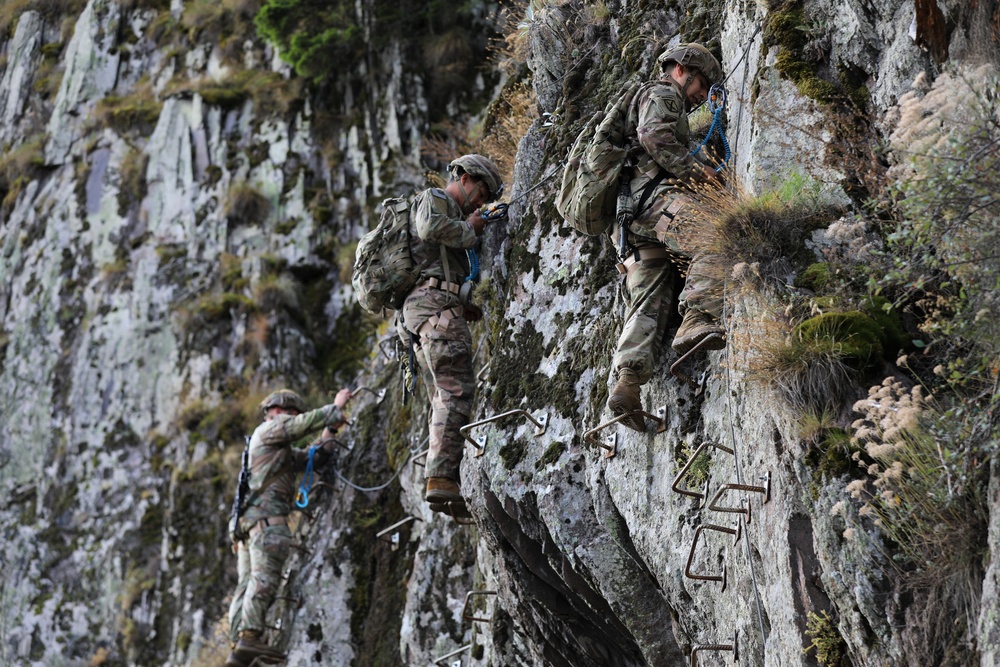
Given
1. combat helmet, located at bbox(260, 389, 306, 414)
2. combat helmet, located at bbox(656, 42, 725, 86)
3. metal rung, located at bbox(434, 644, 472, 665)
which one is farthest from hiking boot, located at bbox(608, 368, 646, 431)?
combat helmet, located at bbox(260, 389, 306, 414)

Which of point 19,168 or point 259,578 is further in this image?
point 19,168

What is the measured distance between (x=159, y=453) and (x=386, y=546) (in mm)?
7020

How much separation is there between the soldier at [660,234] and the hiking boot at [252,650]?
6608mm

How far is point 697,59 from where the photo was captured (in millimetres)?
7699

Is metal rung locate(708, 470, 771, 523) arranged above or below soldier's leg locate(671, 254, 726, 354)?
below

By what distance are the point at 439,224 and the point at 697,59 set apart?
258cm

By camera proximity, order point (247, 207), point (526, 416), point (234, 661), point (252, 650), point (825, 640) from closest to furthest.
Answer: point (825, 640) → point (526, 416) → point (252, 650) → point (234, 661) → point (247, 207)

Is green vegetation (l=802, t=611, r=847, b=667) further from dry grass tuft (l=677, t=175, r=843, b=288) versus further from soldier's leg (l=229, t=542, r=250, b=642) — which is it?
soldier's leg (l=229, t=542, r=250, b=642)

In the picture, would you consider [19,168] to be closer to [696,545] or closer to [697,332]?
[697,332]

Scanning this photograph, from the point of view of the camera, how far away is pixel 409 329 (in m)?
9.52

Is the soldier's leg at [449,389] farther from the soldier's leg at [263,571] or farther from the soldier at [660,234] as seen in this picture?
the soldier's leg at [263,571]

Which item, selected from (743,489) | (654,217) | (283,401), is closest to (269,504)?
(283,401)

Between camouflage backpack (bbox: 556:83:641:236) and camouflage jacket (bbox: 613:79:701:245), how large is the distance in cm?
11

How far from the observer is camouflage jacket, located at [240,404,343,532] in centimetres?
1267
